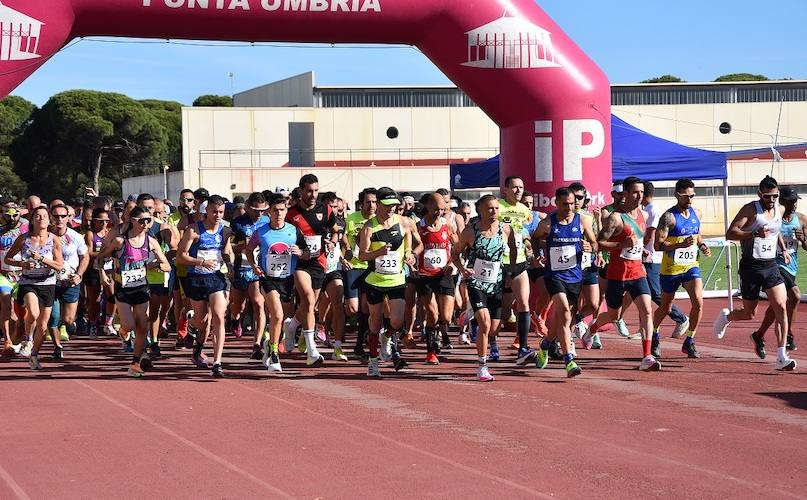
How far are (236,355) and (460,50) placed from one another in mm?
5214

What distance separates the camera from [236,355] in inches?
564

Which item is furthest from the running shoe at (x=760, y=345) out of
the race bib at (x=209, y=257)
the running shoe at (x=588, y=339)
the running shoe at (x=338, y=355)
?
the race bib at (x=209, y=257)

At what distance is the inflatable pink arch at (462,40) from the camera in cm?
1493

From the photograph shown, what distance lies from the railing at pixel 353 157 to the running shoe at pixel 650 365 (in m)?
47.5

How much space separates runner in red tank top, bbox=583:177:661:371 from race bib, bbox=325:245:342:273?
126 inches

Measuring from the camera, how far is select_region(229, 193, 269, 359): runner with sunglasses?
12.6 m

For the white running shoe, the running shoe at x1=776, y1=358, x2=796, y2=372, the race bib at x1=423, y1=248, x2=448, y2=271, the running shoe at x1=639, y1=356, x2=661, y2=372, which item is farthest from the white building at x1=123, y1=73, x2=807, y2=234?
the running shoe at x1=776, y1=358, x2=796, y2=372

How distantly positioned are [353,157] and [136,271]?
169 ft

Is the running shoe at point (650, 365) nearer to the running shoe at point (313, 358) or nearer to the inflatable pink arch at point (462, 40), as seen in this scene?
the running shoe at point (313, 358)

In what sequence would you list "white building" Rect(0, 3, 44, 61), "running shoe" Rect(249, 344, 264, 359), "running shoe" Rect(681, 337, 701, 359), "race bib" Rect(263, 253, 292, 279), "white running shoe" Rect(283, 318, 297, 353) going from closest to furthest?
"race bib" Rect(263, 253, 292, 279)
"running shoe" Rect(681, 337, 701, 359)
"running shoe" Rect(249, 344, 264, 359)
"white running shoe" Rect(283, 318, 297, 353)
"white building" Rect(0, 3, 44, 61)

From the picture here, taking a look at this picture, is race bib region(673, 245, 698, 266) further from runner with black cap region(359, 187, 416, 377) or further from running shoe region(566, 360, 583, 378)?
runner with black cap region(359, 187, 416, 377)

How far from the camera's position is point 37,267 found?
12.9 m

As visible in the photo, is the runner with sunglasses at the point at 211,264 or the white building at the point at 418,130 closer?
the runner with sunglasses at the point at 211,264

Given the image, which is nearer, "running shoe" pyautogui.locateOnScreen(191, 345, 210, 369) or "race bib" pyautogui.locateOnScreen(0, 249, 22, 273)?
"running shoe" pyautogui.locateOnScreen(191, 345, 210, 369)
